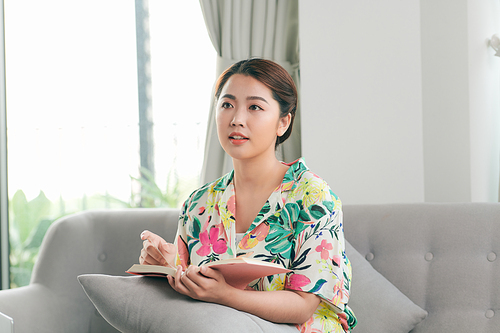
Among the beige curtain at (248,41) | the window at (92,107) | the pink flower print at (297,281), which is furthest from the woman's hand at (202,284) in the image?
A: the window at (92,107)

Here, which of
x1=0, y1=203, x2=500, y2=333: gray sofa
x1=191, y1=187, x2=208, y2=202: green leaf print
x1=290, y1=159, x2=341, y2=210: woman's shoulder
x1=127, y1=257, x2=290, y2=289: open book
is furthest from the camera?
x1=0, y1=203, x2=500, y2=333: gray sofa

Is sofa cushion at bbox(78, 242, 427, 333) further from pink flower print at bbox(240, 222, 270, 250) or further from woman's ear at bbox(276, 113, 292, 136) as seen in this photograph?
woman's ear at bbox(276, 113, 292, 136)

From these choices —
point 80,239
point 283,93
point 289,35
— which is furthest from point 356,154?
point 80,239

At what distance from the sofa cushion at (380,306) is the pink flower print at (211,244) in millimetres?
569

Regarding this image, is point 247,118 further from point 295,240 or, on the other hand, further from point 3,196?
point 3,196

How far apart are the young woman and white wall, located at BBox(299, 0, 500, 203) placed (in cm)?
103

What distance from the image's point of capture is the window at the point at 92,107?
2740mm

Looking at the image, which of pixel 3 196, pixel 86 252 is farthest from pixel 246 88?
pixel 3 196

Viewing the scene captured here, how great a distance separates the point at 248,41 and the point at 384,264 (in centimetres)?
151

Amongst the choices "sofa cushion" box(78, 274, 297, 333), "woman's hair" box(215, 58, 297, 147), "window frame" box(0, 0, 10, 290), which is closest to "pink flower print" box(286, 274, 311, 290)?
"sofa cushion" box(78, 274, 297, 333)

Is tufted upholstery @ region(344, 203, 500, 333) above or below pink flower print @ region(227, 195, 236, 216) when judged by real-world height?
below

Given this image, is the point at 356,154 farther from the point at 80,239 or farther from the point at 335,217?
the point at 80,239

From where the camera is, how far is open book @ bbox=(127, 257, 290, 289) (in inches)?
32.7

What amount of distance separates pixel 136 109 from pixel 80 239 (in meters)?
1.18
